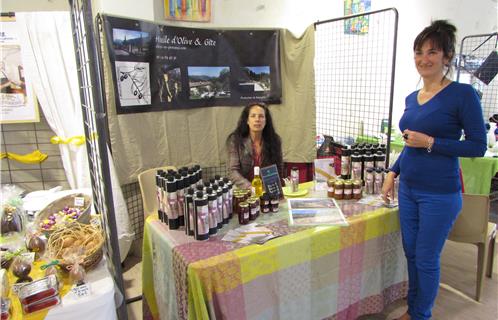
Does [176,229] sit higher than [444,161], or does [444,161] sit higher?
[444,161]

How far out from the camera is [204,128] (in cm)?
284

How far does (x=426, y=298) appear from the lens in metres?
1.67

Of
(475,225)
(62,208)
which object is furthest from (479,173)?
(62,208)

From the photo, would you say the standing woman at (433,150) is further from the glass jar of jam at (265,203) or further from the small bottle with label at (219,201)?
the small bottle with label at (219,201)

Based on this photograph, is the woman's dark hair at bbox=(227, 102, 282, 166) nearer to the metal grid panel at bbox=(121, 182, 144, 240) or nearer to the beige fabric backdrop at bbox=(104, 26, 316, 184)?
the beige fabric backdrop at bbox=(104, 26, 316, 184)

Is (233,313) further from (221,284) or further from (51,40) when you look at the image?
(51,40)

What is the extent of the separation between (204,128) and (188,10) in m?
1.08

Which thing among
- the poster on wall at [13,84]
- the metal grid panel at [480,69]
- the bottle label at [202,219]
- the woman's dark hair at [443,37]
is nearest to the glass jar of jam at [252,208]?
the bottle label at [202,219]

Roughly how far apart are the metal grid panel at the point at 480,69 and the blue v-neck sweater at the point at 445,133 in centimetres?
292

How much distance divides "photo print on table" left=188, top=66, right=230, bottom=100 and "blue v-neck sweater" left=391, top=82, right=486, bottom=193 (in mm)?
1583

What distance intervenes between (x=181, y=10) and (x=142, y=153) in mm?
1335

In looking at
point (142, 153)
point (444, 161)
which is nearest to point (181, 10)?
point (142, 153)

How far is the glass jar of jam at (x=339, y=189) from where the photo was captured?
6.17 feet

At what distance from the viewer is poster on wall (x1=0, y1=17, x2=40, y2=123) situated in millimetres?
2299
